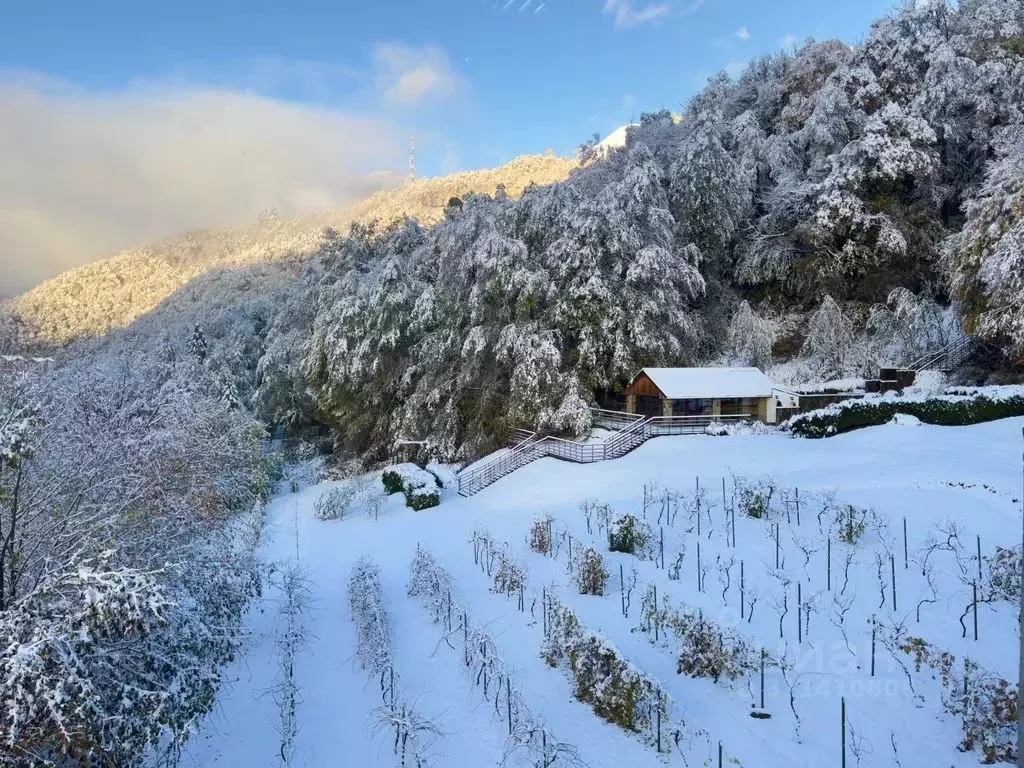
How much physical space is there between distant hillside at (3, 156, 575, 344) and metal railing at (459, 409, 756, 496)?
31910mm

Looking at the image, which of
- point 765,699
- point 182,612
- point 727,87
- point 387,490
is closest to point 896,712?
point 765,699

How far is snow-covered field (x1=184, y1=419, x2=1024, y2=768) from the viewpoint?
242 inches

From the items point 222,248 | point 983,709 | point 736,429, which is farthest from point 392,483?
point 222,248

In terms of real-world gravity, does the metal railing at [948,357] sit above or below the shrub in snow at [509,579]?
above

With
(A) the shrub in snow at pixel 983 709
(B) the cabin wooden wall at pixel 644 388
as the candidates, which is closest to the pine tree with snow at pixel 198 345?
(B) the cabin wooden wall at pixel 644 388

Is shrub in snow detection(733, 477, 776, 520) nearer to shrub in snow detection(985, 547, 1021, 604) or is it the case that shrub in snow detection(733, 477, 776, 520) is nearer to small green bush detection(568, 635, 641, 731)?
shrub in snow detection(985, 547, 1021, 604)

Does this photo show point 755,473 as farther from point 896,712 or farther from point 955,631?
point 896,712

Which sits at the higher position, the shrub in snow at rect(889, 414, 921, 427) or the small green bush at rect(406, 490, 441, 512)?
the shrub in snow at rect(889, 414, 921, 427)

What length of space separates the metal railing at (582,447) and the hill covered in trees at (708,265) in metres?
0.91

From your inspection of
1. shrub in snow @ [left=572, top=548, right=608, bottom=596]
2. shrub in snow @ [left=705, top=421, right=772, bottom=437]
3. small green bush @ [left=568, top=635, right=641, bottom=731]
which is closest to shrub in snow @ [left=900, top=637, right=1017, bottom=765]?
small green bush @ [left=568, top=635, right=641, bottom=731]

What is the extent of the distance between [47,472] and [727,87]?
43205 millimetres

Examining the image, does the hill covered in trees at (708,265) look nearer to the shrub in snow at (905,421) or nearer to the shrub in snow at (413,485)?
the shrub in snow at (413,485)

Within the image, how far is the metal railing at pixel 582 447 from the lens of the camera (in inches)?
818

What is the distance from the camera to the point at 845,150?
88.4 ft
